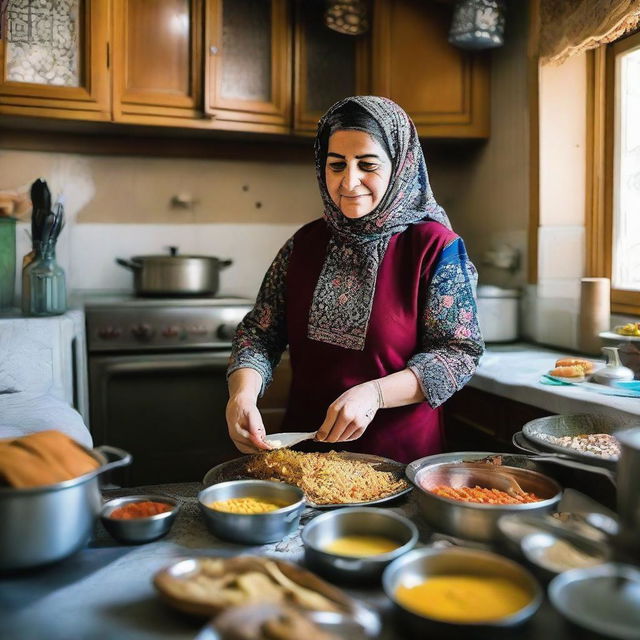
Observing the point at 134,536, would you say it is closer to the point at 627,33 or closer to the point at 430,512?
the point at 430,512

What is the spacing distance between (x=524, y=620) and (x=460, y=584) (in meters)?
0.11

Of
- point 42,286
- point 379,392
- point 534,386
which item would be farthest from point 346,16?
point 379,392

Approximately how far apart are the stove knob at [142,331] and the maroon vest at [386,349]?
96cm

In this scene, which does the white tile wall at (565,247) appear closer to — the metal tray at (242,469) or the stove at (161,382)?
the stove at (161,382)

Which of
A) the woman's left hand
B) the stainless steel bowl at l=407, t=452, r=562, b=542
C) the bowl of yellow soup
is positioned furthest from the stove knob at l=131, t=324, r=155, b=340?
the bowl of yellow soup

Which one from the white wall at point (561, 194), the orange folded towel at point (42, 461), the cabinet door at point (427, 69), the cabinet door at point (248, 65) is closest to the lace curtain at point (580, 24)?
the white wall at point (561, 194)

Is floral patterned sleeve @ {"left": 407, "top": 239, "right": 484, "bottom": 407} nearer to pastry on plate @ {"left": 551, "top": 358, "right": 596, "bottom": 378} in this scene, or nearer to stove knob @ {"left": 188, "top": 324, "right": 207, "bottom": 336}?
pastry on plate @ {"left": 551, "top": 358, "right": 596, "bottom": 378}

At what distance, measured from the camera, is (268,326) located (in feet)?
5.31

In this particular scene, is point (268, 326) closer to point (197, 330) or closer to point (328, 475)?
point (328, 475)

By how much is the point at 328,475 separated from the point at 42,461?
447 mm

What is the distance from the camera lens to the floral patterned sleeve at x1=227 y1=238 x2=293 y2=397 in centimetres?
155

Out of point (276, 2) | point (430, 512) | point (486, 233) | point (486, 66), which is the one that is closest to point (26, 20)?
point (276, 2)

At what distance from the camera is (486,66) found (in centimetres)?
270

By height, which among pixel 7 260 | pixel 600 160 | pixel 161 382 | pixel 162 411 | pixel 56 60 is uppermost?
pixel 56 60
